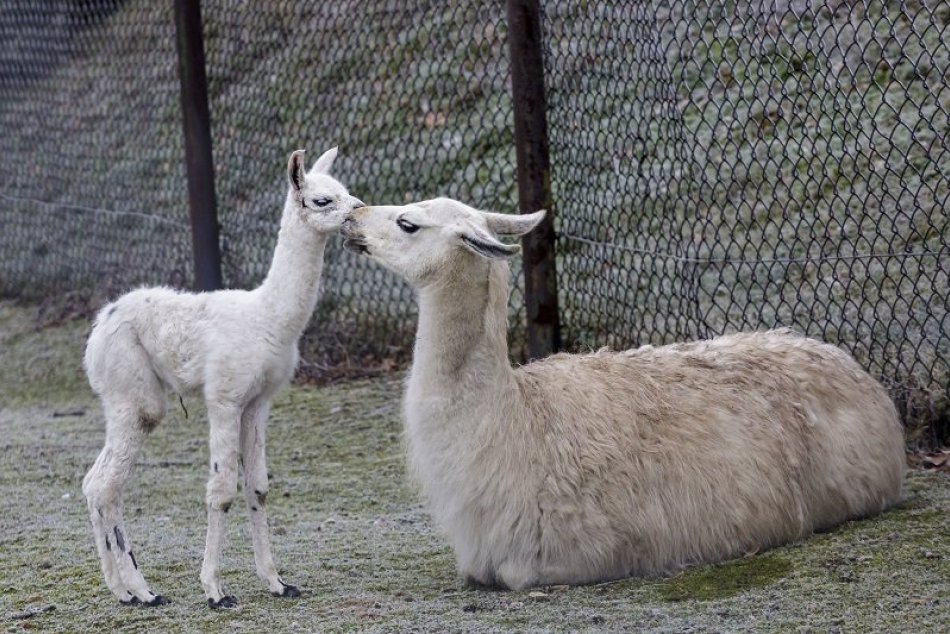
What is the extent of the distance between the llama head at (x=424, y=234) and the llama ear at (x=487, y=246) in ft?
0.08

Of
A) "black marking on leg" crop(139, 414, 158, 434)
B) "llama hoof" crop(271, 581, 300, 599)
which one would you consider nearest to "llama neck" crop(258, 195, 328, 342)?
"black marking on leg" crop(139, 414, 158, 434)

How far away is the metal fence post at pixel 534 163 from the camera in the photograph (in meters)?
6.56

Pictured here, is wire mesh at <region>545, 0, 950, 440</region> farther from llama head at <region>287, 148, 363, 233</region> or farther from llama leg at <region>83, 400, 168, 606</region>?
llama leg at <region>83, 400, 168, 606</region>

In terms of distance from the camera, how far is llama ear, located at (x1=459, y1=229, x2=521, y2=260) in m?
4.25

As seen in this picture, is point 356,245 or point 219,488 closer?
point 219,488

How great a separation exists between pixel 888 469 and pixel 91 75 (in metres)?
Answer: 7.45

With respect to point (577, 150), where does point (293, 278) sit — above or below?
below

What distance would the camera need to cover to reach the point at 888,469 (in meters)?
5.07

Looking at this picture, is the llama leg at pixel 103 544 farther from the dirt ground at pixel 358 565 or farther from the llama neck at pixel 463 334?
the llama neck at pixel 463 334

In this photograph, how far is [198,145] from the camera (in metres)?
8.50

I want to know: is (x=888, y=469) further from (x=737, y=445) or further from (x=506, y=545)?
(x=506, y=545)

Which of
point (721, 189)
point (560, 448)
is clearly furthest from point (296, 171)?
point (721, 189)

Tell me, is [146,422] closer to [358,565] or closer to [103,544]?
[103,544]

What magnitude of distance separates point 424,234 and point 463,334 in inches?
13.7
